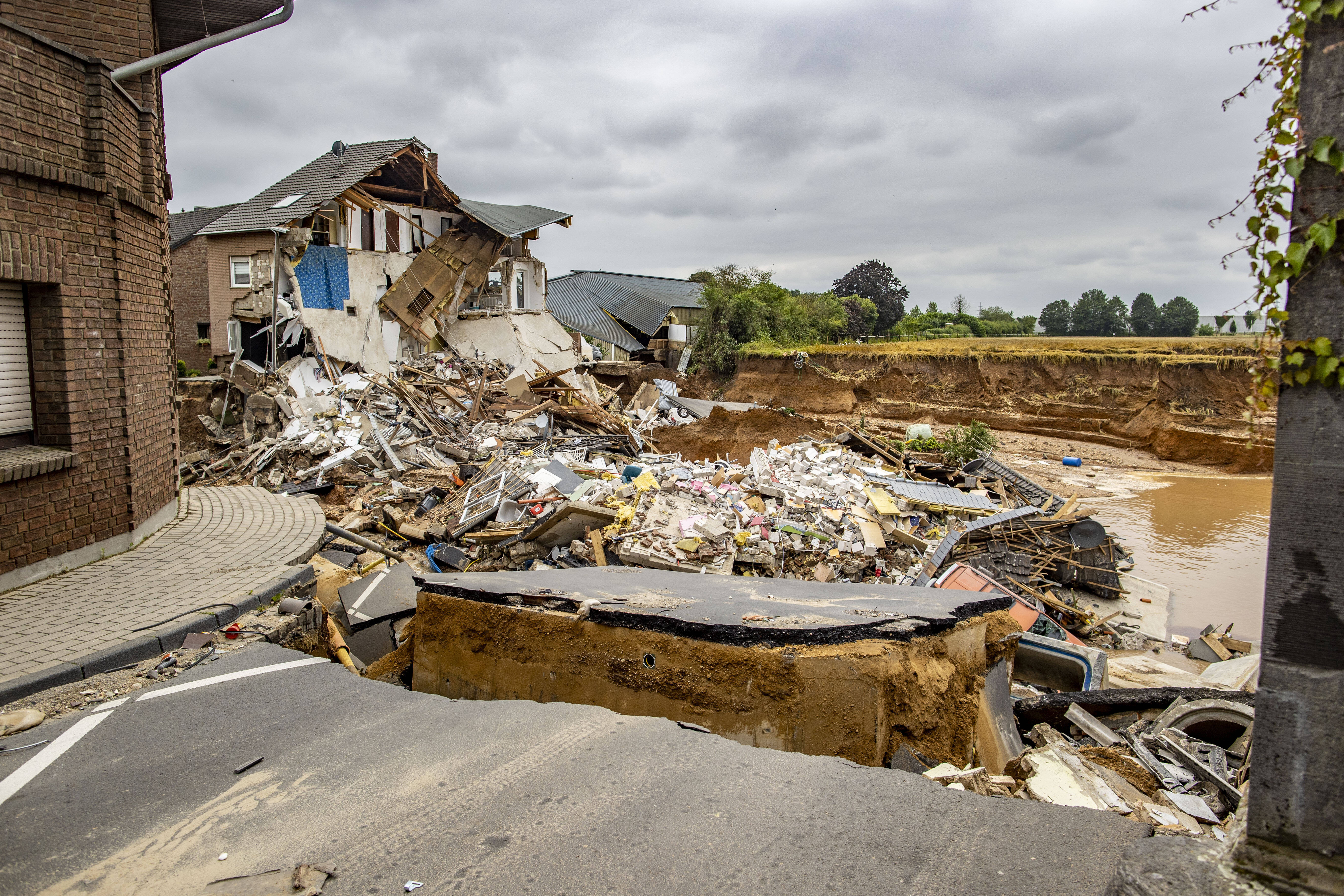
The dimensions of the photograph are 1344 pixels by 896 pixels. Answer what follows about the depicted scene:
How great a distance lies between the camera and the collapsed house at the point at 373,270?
20.9 m

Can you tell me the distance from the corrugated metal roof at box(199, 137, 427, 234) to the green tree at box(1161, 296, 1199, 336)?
51567 mm

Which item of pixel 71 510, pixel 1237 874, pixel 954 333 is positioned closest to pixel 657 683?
pixel 1237 874

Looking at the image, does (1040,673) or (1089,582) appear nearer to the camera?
(1040,673)

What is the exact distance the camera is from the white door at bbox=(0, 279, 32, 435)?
603 centimetres

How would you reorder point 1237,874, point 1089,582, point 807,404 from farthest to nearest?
1. point 807,404
2. point 1089,582
3. point 1237,874

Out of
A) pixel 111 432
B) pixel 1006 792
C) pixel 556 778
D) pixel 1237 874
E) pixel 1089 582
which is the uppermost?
pixel 111 432

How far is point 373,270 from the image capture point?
2303cm

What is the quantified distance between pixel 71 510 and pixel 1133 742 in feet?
27.4

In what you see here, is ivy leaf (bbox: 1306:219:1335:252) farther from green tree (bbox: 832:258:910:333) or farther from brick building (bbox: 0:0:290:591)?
green tree (bbox: 832:258:910:333)

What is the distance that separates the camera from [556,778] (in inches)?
108

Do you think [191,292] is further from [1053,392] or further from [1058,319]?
[1058,319]

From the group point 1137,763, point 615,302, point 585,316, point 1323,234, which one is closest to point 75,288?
point 1323,234

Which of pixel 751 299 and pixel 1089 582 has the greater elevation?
pixel 751 299

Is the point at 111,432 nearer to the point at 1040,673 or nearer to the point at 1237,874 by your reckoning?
the point at 1237,874
